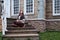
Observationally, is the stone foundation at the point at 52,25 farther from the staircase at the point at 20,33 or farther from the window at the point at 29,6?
the staircase at the point at 20,33

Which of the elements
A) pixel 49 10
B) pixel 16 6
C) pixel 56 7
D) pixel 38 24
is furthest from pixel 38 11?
pixel 16 6

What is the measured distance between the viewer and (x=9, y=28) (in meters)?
15.2

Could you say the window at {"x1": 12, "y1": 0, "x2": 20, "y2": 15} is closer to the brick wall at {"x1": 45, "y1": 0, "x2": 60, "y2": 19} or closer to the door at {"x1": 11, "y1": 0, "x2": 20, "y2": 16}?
the door at {"x1": 11, "y1": 0, "x2": 20, "y2": 16}

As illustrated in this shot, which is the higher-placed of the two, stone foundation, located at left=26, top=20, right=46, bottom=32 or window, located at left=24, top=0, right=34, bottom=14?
window, located at left=24, top=0, right=34, bottom=14

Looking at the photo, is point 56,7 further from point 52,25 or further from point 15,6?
point 15,6

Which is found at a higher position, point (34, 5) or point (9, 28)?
point (34, 5)

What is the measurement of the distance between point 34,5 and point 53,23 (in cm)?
239

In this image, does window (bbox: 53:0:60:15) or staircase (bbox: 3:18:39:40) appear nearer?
staircase (bbox: 3:18:39:40)

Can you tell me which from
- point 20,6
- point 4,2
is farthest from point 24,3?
point 4,2

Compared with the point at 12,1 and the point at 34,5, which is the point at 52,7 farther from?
the point at 12,1

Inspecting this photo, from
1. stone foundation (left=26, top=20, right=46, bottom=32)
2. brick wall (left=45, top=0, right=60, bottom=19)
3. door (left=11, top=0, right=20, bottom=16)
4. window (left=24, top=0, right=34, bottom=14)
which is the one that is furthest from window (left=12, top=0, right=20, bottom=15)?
brick wall (left=45, top=0, right=60, bottom=19)

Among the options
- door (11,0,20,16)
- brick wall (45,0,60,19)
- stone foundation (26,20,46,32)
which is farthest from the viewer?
door (11,0,20,16)

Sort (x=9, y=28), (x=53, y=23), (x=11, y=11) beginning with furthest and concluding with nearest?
(x=11, y=11) → (x=53, y=23) → (x=9, y=28)

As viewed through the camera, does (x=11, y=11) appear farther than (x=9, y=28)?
Yes
